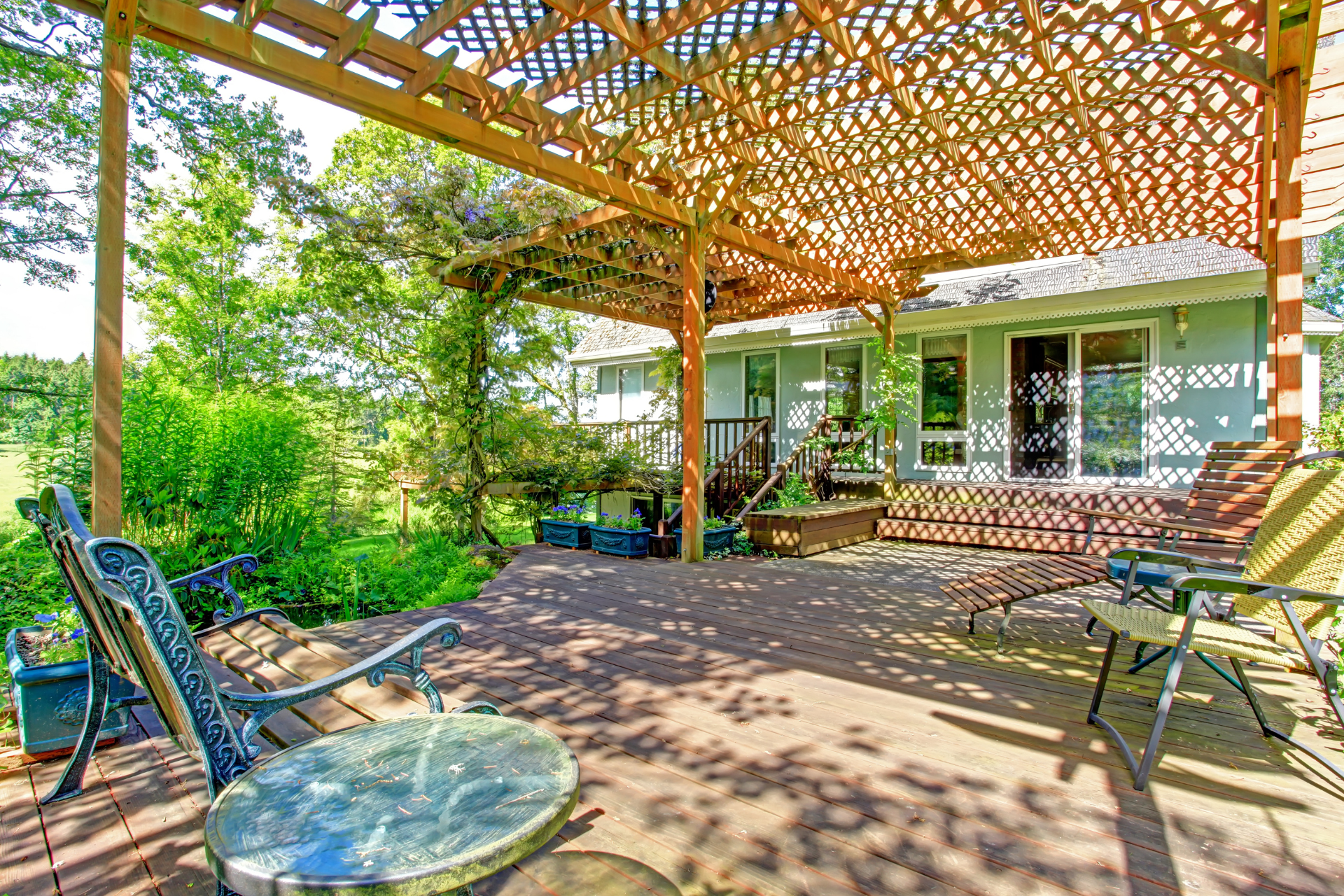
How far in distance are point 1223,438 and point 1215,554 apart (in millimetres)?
4823

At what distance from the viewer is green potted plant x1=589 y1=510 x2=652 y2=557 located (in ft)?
21.6

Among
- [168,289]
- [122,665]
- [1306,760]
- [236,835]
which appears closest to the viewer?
[236,835]

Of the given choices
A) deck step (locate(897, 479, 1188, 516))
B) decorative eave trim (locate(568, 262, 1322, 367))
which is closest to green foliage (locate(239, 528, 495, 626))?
deck step (locate(897, 479, 1188, 516))

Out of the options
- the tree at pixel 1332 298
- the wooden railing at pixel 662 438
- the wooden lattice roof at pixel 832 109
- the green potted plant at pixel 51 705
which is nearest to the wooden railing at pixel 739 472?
the wooden railing at pixel 662 438

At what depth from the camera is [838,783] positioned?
212 cm

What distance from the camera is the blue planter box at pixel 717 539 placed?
6.78m

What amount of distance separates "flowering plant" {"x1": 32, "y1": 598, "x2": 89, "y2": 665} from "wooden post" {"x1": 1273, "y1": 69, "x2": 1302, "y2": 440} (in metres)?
6.76

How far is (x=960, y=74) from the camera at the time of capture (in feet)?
15.2

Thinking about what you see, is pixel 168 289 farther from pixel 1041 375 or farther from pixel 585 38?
pixel 1041 375

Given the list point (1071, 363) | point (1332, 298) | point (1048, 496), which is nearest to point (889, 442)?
point (1048, 496)

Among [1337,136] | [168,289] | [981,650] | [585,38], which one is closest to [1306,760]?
[981,650]

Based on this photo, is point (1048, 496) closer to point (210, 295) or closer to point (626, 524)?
point (626, 524)

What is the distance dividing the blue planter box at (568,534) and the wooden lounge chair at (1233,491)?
16.2 ft

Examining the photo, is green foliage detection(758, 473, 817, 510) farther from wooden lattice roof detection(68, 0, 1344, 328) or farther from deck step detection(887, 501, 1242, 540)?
wooden lattice roof detection(68, 0, 1344, 328)
